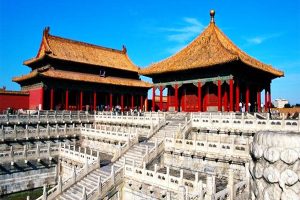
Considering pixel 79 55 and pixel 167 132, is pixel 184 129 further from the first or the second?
pixel 79 55

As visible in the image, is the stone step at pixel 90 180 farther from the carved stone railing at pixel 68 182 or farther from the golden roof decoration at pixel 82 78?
the golden roof decoration at pixel 82 78

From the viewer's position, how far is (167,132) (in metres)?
21.7

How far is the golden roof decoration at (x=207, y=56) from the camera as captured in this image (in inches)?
1061

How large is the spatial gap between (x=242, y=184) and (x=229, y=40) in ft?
81.5

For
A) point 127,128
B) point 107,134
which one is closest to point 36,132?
point 107,134

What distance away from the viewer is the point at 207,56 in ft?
93.8

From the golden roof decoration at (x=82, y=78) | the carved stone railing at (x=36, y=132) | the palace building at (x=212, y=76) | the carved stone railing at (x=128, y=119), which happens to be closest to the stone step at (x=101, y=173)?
the carved stone railing at (x=128, y=119)

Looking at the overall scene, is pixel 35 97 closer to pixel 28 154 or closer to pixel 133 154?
pixel 28 154

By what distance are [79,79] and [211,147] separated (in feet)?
80.1

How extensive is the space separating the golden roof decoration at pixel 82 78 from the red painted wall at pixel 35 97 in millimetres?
1778

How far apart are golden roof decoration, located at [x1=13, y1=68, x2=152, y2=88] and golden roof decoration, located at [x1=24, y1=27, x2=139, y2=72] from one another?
6.12 feet

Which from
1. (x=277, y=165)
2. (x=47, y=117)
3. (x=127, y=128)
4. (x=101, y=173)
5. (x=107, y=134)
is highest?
(x=277, y=165)

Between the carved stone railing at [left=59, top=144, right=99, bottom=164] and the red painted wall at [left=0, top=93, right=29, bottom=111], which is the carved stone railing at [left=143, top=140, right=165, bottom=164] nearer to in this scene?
the carved stone railing at [left=59, top=144, right=99, bottom=164]

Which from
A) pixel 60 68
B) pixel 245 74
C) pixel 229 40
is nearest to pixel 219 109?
pixel 245 74
